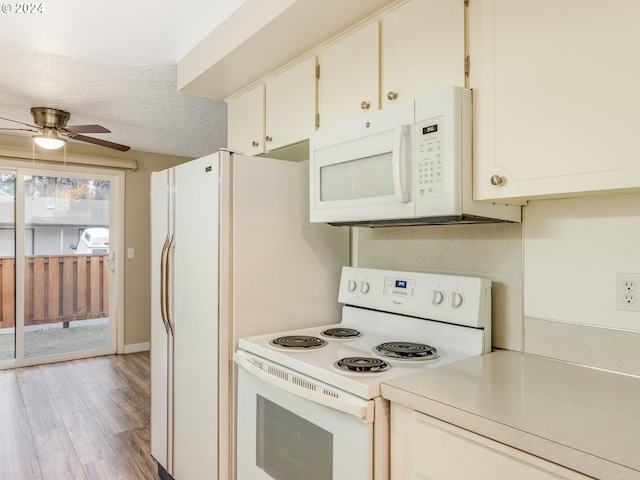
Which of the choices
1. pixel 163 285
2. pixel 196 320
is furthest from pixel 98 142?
pixel 196 320

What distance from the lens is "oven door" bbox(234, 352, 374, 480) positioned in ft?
3.97

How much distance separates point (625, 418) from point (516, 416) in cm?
24

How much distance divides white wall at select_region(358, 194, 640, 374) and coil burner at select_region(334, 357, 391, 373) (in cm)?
50

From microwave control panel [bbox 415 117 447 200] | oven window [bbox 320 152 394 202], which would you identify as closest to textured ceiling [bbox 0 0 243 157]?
oven window [bbox 320 152 394 202]

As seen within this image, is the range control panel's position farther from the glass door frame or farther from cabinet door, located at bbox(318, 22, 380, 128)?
the glass door frame

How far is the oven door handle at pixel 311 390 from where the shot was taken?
118cm

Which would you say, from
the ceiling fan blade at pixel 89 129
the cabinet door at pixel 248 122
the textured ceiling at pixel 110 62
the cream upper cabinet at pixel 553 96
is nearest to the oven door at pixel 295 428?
the cream upper cabinet at pixel 553 96

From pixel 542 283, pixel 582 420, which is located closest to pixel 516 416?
pixel 582 420

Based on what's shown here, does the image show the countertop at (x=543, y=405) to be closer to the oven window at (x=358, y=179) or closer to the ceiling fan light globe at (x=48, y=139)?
the oven window at (x=358, y=179)

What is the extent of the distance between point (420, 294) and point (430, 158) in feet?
1.94

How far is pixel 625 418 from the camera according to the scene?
948 millimetres

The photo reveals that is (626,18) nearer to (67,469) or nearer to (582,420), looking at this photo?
(582,420)

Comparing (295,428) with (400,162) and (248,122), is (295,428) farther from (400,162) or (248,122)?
(248,122)

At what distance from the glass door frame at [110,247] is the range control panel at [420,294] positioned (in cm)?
371
